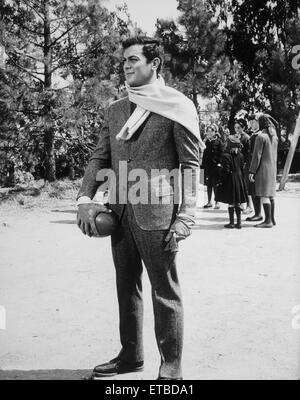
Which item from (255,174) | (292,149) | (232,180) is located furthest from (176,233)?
(292,149)

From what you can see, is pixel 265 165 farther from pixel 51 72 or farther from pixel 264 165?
pixel 51 72

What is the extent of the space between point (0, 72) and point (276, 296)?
8.81 metres

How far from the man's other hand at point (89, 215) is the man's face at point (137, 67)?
2.09ft

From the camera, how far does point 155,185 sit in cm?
288

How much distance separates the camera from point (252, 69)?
2353 centimetres

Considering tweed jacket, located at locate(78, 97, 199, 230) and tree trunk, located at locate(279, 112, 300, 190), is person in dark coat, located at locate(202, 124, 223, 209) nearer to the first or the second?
tree trunk, located at locate(279, 112, 300, 190)

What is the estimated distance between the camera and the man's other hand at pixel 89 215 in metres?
3.01

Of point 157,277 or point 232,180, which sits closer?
point 157,277

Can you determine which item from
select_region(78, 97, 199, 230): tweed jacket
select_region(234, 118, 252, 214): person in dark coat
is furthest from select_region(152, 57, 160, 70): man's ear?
select_region(234, 118, 252, 214): person in dark coat

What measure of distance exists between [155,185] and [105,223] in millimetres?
316

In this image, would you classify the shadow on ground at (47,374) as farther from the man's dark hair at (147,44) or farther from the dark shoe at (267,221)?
the dark shoe at (267,221)

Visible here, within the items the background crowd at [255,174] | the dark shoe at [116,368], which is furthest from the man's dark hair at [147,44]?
the background crowd at [255,174]
